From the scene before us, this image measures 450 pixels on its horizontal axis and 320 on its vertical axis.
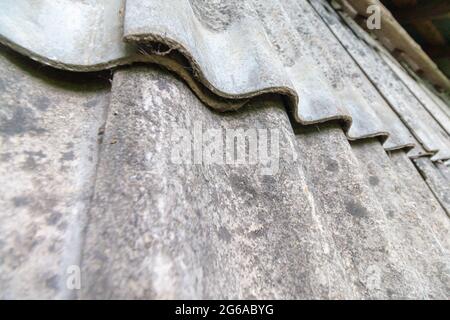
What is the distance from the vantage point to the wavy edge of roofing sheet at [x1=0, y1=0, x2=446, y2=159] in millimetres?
521

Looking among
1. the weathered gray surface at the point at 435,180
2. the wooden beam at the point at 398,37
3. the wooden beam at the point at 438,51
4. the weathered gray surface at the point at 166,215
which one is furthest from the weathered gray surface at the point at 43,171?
the wooden beam at the point at 438,51

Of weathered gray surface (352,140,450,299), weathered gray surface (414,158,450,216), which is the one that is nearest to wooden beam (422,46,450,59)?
weathered gray surface (414,158,450,216)

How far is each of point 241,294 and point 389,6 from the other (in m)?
3.94

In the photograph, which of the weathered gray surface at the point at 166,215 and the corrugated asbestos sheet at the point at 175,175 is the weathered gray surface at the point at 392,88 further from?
the weathered gray surface at the point at 166,215

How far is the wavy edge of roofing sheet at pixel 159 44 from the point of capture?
52 cm

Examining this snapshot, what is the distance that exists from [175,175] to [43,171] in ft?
0.74

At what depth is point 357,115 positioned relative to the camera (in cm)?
100

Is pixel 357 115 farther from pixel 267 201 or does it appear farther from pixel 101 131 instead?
pixel 101 131

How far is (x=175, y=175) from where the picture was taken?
1.43 ft

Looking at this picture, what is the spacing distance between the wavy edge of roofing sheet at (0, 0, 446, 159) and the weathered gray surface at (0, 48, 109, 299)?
6cm

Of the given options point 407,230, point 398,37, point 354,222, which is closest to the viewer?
point 354,222

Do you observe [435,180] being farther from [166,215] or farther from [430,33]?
[430,33]

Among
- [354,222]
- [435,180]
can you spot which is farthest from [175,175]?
[435,180]

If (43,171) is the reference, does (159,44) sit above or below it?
above
